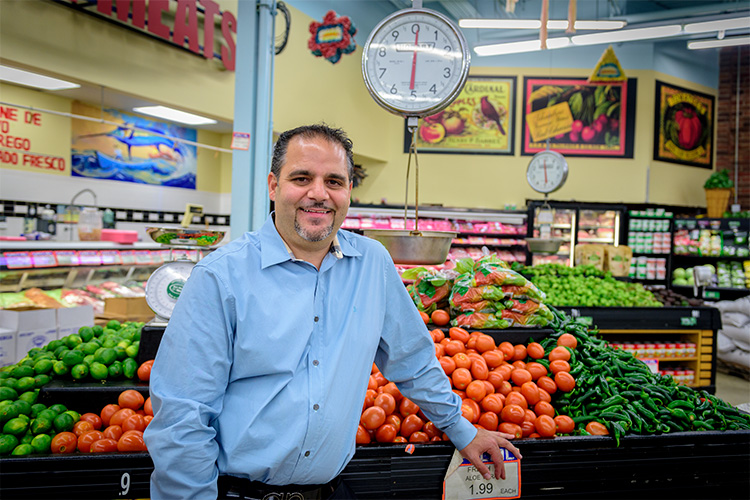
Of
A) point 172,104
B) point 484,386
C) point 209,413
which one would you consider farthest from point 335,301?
point 172,104

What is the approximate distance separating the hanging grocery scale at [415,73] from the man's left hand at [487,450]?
67cm

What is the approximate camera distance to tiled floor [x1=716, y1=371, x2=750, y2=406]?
489 cm

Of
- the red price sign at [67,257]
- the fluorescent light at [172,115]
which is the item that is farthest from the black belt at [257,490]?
the fluorescent light at [172,115]

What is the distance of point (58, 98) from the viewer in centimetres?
591

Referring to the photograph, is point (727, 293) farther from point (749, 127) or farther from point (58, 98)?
point (58, 98)

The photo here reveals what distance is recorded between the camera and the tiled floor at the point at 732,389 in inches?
192

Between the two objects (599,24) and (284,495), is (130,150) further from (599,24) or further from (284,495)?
(284,495)

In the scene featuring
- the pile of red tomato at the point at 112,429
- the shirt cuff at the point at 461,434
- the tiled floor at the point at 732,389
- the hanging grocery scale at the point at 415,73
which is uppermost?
the hanging grocery scale at the point at 415,73

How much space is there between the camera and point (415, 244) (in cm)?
190

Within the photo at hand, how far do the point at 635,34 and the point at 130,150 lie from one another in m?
6.79

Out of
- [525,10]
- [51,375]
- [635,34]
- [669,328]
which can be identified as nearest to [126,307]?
[51,375]

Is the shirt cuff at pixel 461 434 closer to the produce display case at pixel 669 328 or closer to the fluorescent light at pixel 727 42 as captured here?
the produce display case at pixel 669 328

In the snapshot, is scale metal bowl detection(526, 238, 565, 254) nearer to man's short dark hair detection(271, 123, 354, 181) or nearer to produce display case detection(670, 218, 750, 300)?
produce display case detection(670, 218, 750, 300)

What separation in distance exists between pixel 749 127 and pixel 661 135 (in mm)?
1831
